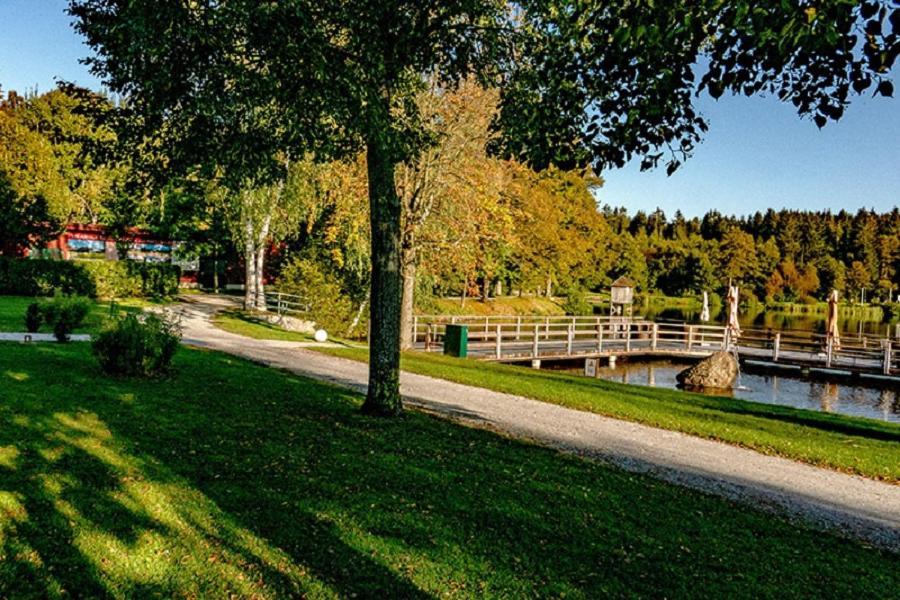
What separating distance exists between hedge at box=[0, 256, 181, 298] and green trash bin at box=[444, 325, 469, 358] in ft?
57.5

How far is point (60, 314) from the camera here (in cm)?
1562

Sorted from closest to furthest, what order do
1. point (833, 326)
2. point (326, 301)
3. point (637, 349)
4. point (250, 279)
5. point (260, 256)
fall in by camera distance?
point (326, 301), point (833, 326), point (260, 256), point (250, 279), point (637, 349)

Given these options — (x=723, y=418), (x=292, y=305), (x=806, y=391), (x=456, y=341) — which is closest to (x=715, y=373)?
(x=806, y=391)

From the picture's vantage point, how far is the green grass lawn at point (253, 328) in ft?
79.7

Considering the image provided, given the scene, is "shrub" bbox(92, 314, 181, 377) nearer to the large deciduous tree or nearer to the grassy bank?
the large deciduous tree

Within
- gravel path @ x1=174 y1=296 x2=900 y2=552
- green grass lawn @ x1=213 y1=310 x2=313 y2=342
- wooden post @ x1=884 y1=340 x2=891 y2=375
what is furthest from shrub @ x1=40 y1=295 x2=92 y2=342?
wooden post @ x1=884 y1=340 x2=891 y2=375

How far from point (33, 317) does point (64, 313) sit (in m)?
1.17

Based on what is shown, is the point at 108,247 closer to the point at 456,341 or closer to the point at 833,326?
the point at 456,341

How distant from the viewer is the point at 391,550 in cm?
526

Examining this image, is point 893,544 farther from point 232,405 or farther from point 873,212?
point 873,212

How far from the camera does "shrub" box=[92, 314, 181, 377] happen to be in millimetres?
11523

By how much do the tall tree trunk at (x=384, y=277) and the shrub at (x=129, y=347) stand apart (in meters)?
4.35

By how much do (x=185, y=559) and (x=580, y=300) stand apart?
2222 inches

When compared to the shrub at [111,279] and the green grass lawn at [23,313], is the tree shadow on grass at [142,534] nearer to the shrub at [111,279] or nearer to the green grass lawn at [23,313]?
the green grass lawn at [23,313]
